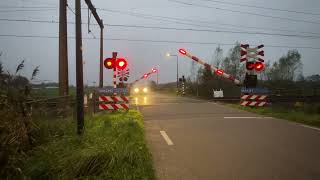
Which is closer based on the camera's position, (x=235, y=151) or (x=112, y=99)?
(x=235, y=151)

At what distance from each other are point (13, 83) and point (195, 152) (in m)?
4.59

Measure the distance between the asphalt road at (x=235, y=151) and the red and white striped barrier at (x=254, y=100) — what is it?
22.1 ft

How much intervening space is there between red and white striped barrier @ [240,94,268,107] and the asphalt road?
22.1 feet

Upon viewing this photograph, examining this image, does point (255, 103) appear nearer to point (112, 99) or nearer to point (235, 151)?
point (112, 99)

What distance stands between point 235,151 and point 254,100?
12192 millimetres

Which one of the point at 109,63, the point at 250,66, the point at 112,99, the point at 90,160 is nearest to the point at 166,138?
the point at 90,160

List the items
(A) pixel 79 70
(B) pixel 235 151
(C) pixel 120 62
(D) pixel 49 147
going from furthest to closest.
Answer: 1. (C) pixel 120 62
2. (A) pixel 79 70
3. (B) pixel 235 151
4. (D) pixel 49 147

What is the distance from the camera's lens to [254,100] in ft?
67.4

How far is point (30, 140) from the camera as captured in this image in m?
8.65

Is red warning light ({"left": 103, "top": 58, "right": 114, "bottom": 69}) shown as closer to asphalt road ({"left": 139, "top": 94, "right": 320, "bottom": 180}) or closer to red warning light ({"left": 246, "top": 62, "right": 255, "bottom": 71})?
asphalt road ({"left": 139, "top": 94, "right": 320, "bottom": 180})

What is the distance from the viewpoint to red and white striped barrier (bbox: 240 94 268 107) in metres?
20.4

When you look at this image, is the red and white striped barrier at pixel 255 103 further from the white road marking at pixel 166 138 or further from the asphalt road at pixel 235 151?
the white road marking at pixel 166 138

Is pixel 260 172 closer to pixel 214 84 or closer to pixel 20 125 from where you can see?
pixel 20 125

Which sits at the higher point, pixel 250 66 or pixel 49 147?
pixel 250 66
